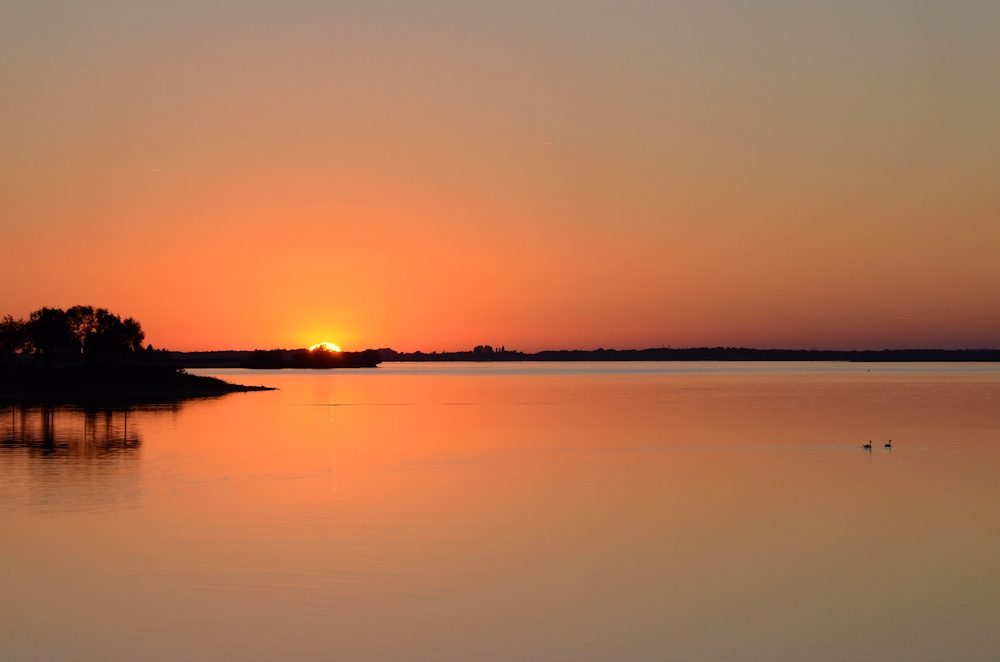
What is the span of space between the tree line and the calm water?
88.3 meters

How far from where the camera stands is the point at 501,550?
2358 centimetres

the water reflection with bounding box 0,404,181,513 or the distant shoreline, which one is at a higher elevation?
the distant shoreline

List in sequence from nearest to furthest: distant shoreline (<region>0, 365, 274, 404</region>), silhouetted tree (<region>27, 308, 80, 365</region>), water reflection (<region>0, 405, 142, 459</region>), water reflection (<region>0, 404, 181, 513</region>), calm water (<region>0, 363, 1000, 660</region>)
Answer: calm water (<region>0, 363, 1000, 660</region>) → water reflection (<region>0, 404, 181, 513</region>) → water reflection (<region>0, 405, 142, 459</region>) → distant shoreline (<region>0, 365, 274, 404</region>) → silhouetted tree (<region>27, 308, 80, 365</region>)

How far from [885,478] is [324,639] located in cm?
2742

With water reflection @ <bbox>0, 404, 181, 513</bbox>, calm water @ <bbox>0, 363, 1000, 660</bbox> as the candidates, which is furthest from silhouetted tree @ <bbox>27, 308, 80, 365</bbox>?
calm water @ <bbox>0, 363, 1000, 660</bbox>

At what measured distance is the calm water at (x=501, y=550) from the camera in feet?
54.6

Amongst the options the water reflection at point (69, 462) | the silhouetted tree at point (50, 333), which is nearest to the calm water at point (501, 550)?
the water reflection at point (69, 462)

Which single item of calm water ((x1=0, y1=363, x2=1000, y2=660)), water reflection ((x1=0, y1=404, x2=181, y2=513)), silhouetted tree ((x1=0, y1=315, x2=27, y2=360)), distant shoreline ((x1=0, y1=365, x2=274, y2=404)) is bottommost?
calm water ((x1=0, y1=363, x2=1000, y2=660))

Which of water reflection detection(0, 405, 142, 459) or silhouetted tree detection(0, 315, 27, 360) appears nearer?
water reflection detection(0, 405, 142, 459)

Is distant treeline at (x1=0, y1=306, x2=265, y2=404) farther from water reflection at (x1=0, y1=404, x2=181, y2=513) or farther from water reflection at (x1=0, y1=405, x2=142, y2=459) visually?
water reflection at (x1=0, y1=404, x2=181, y2=513)

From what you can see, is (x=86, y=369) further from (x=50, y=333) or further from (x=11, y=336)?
(x=11, y=336)

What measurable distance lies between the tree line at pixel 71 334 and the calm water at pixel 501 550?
8828 centimetres

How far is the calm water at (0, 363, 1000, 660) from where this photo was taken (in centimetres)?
1664

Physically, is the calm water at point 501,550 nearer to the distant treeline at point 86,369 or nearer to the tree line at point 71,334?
the distant treeline at point 86,369
